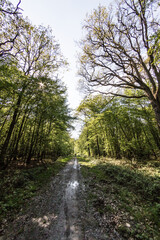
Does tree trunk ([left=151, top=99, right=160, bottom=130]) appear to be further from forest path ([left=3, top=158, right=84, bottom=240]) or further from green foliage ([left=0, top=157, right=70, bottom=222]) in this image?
green foliage ([left=0, top=157, right=70, bottom=222])

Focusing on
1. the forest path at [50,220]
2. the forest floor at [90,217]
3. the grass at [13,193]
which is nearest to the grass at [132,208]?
the forest floor at [90,217]

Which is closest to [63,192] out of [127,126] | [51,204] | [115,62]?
[51,204]

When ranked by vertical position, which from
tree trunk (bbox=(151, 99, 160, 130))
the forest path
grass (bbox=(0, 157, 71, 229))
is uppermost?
tree trunk (bbox=(151, 99, 160, 130))

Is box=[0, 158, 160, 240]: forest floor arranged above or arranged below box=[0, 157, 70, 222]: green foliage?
below

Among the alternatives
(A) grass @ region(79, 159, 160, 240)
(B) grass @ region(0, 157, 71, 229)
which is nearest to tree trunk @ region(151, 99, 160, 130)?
(A) grass @ region(79, 159, 160, 240)

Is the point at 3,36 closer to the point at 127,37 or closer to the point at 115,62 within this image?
the point at 115,62

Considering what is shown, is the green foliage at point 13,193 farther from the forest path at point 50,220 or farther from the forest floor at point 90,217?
the forest path at point 50,220

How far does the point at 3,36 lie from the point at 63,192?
41.6 feet

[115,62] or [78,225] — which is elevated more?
[115,62]

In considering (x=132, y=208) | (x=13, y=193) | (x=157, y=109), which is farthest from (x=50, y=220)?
(x=157, y=109)

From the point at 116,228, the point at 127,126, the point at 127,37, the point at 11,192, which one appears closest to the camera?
the point at 116,228

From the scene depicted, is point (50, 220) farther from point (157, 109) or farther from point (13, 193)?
point (157, 109)

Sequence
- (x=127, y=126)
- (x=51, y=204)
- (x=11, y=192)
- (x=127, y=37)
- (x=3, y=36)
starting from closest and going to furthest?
(x=51, y=204)
(x=11, y=192)
(x=127, y=37)
(x=3, y=36)
(x=127, y=126)

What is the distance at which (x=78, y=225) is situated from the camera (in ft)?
11.8
